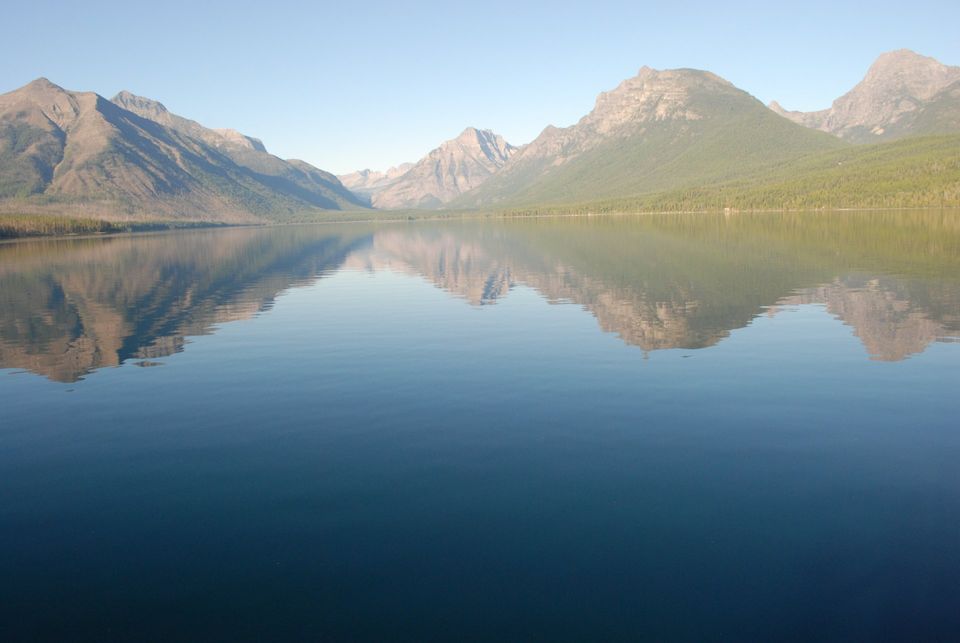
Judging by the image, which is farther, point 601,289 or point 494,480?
point 601,289

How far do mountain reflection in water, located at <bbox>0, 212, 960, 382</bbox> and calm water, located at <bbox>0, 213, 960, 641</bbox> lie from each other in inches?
21.6

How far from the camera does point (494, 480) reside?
51.2ft

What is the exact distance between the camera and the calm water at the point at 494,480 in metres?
10.7

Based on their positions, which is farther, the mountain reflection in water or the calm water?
the mountain reflection in water

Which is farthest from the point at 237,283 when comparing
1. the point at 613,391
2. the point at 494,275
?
the point at 613,391

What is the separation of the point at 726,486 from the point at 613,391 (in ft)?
27.6

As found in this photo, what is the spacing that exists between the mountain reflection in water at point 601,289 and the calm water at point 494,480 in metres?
0.55

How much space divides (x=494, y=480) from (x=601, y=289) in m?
37.1

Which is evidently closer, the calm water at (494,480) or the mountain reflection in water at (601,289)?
the calm water at (494,480)

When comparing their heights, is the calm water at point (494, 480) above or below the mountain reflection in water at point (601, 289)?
below

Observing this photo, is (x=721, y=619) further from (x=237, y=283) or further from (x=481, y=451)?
(x=237, y=283)

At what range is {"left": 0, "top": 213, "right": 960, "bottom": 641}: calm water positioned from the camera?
10688 mm

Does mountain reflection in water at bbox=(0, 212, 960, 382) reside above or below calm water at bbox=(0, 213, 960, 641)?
above

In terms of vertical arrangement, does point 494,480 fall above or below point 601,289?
below
